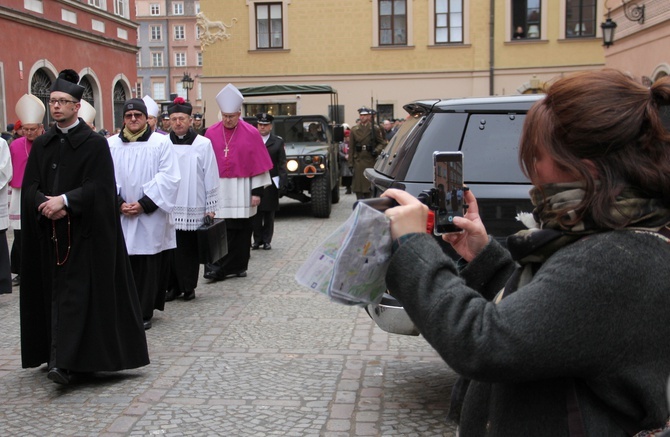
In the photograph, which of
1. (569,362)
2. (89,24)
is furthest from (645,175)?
(89,24)

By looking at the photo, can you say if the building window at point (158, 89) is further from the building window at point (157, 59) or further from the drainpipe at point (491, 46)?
the drainpipe at point (491, 46)

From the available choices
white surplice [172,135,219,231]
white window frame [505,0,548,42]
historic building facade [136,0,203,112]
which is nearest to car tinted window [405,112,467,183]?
white surplice [172,135,219,231]

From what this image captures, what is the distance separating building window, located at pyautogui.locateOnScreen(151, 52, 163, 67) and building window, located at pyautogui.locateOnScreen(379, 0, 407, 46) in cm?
7204

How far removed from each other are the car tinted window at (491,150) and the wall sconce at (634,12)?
50.8 ft

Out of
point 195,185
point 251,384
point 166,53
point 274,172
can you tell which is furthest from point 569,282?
point 166,53

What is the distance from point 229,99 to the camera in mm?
9648

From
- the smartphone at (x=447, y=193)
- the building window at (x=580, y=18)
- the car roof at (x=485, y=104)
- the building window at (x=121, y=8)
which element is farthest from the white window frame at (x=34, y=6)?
the smartphone at (x=447, y=193)

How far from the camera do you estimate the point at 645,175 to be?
156cm

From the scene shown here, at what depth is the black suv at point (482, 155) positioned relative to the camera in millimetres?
4902

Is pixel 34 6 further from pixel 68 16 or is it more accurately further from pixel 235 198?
pixel 235 198

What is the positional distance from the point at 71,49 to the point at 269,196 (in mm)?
15438

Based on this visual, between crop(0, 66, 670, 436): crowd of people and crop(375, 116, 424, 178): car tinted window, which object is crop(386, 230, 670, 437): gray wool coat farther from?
crop(375, 116, 424, 178): car tinted window

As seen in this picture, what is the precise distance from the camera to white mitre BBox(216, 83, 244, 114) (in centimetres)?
957

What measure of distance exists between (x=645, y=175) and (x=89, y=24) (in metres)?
26.5
